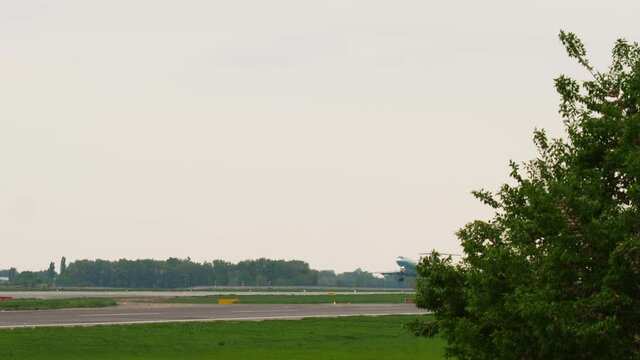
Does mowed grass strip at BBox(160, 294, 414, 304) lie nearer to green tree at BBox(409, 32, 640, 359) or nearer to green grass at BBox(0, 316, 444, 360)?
green grass at BBox(0, 316, 444, 360)

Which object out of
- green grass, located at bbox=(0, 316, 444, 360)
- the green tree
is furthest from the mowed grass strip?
the green tree

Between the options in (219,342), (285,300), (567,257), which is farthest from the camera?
(285,300)

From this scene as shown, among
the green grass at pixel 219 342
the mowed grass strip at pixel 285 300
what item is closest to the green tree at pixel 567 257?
the green grass at pixel 219 342

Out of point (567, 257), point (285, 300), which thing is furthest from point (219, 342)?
point (285, 300)

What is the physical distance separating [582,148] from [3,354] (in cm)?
3149

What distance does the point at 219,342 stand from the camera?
47.2 m

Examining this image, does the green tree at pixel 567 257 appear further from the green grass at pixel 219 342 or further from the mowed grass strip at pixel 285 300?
the mowed grass strip at pixel 285 300

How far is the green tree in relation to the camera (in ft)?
48.6

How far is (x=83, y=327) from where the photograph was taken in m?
56.8

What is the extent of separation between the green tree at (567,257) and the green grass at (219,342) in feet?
75.2

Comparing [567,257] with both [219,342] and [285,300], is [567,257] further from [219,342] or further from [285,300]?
[285,300]

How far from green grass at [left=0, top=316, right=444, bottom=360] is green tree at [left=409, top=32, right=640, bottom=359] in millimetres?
22912

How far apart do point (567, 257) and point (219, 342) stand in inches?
1355

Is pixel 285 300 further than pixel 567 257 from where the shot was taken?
Yes
